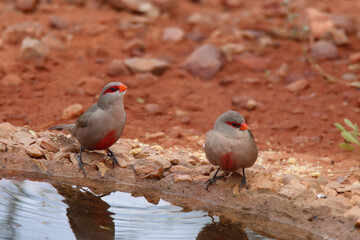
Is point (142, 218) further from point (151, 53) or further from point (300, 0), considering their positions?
point (300, 0)

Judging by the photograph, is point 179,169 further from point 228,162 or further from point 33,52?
point 33,52

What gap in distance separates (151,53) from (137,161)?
4.37 m

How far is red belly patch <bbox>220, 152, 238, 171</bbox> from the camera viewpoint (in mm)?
4898

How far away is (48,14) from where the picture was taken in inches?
418

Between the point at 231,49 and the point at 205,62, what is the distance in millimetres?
658

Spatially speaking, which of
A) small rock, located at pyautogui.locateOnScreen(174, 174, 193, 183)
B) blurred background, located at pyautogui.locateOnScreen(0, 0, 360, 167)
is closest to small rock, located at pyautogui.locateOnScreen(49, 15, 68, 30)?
blurred background, located at pyautogui.locateOnScreen(0, 0, 360, 167)

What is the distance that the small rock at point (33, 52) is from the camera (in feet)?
29.1

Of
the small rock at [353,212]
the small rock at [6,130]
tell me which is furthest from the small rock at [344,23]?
the small rock at [6,130]

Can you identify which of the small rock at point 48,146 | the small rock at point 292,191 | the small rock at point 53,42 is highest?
the small rock at point 48,146

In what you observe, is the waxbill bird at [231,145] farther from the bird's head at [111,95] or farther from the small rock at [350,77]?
the small rock at [350,77]

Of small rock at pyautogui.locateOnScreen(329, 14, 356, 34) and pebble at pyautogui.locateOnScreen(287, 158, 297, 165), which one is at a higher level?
small rock at pyautogui.locateOnScreen(329, 14, 356, 34)

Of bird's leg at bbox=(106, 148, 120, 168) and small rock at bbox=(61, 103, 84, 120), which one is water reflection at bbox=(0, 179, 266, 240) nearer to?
bird's leg at bbox=(106, 148, 120, 168)

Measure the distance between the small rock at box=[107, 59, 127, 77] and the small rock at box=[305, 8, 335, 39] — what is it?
353cm

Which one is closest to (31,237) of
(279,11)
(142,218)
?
(142,218)
